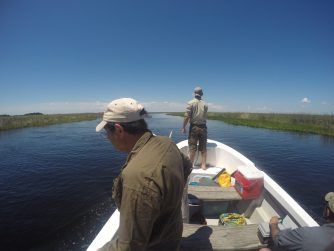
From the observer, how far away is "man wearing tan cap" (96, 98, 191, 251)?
1097 millimetres

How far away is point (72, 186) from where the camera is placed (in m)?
8.74

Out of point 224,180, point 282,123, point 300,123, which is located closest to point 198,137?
point 224,180

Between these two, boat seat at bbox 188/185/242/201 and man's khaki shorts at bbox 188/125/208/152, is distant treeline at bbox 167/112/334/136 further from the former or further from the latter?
boat seat at bbox 188/185/242/201

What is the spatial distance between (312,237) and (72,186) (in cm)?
872

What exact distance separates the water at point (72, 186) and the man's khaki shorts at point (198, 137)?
11.5ft

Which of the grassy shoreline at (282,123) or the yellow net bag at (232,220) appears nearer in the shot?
the yellow net bag at (232,220)

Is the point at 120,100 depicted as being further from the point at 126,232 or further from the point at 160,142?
the point at 126,232

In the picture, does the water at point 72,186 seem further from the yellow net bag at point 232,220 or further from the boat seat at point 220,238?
the boat seat at point 220,238

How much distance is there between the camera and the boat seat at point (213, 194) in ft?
12.6

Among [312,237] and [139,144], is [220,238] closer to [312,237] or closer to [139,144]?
[312,237]

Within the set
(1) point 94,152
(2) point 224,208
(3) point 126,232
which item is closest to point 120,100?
(3) point 126,232

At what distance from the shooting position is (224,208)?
13.7ft

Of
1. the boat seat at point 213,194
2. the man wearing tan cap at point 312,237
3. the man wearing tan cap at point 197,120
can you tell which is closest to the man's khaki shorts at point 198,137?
the man wearing tan cap at point 197,120

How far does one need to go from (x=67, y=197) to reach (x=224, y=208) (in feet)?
20.1
